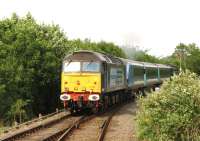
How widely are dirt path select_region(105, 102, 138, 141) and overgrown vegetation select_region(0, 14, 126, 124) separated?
21.6 ft

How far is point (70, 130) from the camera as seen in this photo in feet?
58.6

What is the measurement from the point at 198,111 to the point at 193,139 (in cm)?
85

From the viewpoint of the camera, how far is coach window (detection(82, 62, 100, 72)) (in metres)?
23.2

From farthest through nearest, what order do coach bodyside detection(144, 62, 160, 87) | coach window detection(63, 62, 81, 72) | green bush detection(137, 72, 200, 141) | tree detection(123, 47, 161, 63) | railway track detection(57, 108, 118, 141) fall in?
tree detection(123, 47, 161, 63) → coach bodyside detection(144, 62, 160, 87) → coach window detection(63, 62, 81, 72) → railway track detection(57, 108, 118, 141) → green bush detection(137, 72, 200, 141)

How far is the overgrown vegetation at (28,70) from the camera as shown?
1132 inches

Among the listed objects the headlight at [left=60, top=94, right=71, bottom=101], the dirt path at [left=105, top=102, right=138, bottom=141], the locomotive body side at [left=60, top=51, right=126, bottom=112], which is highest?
the locomotive body side at [left=60, top=51, right=126, bottom=112]

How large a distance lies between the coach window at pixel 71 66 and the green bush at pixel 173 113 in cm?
965

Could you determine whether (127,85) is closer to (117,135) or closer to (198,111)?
(117,135)

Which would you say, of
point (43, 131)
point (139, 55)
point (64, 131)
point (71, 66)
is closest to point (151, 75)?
point (71, 66)

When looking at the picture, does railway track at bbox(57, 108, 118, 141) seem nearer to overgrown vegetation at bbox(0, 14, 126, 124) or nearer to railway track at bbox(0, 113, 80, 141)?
railway track at bbox(0, 113, 80, 141)

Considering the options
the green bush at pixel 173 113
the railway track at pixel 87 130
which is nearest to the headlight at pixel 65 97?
the railway track at pixel 87 130

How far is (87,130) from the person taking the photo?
60.4 feet

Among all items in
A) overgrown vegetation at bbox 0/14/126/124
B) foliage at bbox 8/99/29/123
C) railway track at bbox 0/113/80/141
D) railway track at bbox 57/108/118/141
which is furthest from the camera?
overgrown vegetation at bbox 0/14/126/124

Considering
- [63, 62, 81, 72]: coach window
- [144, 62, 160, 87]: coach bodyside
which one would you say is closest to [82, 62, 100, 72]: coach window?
[63, 62, 81, 72]: coach window
